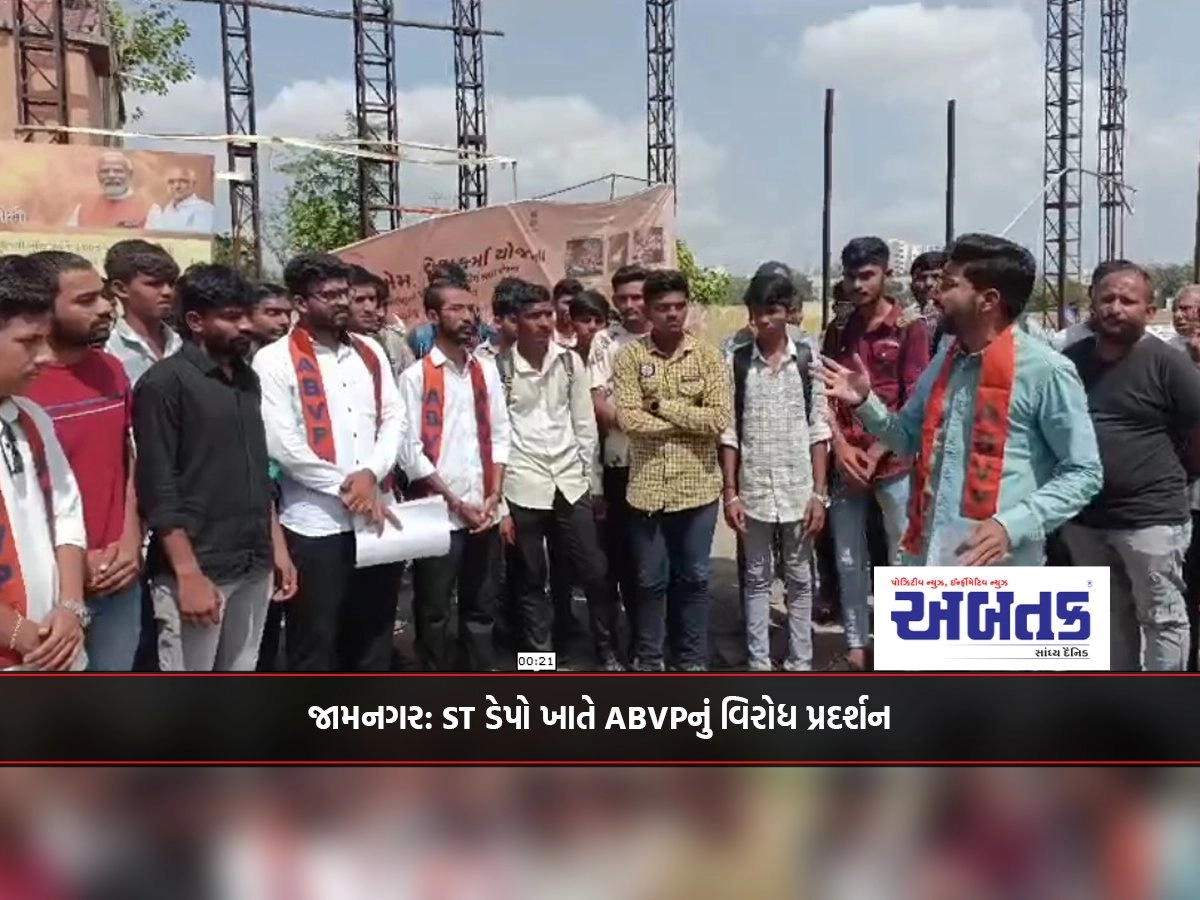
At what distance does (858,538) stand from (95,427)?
1.59 meters

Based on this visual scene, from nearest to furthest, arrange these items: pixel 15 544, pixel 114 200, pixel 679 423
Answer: pixel 15 544 → pixel 679 423 → pixel 114 200

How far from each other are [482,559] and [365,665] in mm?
676

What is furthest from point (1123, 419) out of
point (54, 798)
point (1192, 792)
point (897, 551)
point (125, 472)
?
point (54, 798)

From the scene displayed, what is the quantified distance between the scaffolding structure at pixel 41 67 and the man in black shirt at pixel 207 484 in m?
0.56

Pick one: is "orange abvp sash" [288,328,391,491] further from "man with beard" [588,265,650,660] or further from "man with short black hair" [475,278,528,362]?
"man with beard" [588,265,650,660]

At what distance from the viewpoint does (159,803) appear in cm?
162

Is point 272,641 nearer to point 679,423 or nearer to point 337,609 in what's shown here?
point 337,609

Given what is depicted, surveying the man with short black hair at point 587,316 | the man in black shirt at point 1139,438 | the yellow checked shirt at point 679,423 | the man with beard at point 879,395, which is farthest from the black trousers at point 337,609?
the man in black shirt at point 1139,438

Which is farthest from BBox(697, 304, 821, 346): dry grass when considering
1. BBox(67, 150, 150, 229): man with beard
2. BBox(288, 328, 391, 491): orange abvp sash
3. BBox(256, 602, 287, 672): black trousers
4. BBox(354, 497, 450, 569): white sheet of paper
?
BBox(67, 150, 150, 229): man with beard

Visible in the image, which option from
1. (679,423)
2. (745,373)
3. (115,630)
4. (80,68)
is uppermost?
(80,68)

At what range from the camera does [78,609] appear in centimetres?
157

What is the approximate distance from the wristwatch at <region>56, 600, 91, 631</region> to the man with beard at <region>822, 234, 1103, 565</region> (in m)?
1.35

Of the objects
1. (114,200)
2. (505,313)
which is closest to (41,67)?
(114,200)
